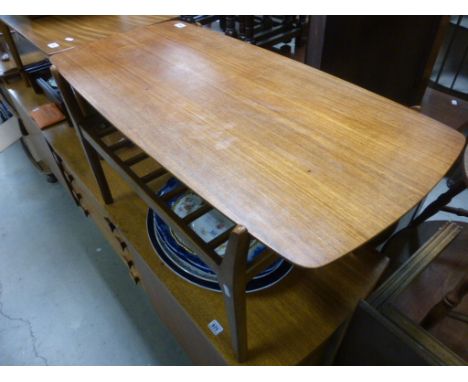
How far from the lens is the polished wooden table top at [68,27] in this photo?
116 centimetres

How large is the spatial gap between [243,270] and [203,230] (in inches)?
17.4

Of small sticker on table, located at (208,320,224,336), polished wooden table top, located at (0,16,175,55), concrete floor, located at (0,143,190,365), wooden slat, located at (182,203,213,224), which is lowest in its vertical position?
concrete floor, located at (0,143,190,365)

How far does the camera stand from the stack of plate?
0.92 m

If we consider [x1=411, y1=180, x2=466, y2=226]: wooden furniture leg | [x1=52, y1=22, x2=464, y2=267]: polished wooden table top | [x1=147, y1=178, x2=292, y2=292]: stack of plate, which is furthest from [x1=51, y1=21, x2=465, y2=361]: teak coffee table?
[x1=411, y1=180, x2=466, y2=226]: wooden furniture leg

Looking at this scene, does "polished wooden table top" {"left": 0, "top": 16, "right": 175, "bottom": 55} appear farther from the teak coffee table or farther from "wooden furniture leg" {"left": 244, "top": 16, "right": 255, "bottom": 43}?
"wooden furniture leg" {"left": 244, "top": 16, "right": 255, "bottom": 43}

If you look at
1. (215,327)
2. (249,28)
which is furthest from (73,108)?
(249,28)

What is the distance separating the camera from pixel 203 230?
96 centimetres

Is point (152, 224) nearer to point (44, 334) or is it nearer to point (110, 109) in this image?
point (110, 109)

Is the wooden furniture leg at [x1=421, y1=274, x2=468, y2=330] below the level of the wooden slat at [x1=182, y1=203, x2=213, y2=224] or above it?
below

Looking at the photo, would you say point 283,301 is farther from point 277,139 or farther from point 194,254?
point 277,139

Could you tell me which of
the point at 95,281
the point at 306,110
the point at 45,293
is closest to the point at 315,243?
the point at 306,110

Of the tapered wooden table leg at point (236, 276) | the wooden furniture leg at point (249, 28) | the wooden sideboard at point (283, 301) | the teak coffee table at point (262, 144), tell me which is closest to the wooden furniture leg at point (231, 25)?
the wooden furniture leg at point (249, 28)

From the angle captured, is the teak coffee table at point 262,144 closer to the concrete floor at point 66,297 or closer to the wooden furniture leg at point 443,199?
the wooden furniture leg at point 443,199

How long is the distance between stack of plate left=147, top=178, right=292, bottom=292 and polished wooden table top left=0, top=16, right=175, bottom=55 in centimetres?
59
